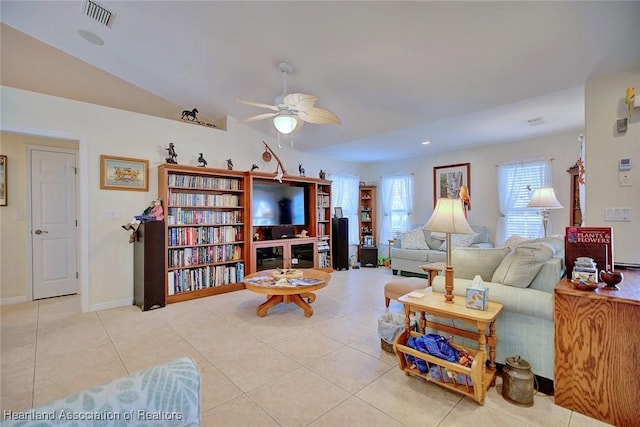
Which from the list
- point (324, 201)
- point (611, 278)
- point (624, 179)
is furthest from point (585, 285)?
point (324, 201)

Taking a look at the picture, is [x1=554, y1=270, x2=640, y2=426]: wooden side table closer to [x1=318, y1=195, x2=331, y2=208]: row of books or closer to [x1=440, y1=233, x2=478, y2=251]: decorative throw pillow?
[x1=440, y1=233, x2=478, y2=251]: decorative throw pillow

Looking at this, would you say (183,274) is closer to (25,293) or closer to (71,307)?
(71,307)

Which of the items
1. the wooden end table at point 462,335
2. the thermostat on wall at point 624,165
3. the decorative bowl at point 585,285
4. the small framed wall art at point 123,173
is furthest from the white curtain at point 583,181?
the small framed wall art at point 123,173

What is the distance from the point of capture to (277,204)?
16.0 ft

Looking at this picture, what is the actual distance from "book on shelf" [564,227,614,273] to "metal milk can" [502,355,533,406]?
77 centimetres

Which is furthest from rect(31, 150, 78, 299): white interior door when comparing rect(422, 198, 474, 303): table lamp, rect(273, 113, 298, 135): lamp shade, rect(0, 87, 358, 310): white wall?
rect(422, 198, 474, 303): table lamp

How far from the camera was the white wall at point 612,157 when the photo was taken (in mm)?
2408

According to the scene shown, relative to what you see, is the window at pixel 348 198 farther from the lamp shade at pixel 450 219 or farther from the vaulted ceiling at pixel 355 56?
the lamp shade at pixel 450 219

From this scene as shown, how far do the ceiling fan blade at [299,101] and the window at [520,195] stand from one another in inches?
160

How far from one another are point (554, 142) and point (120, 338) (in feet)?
20.8

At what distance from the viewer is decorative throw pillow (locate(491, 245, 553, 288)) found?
196 centimetres

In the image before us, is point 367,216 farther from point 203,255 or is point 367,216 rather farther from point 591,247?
point 591,247

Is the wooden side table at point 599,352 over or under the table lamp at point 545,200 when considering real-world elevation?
under

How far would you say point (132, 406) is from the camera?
763 millimetres
